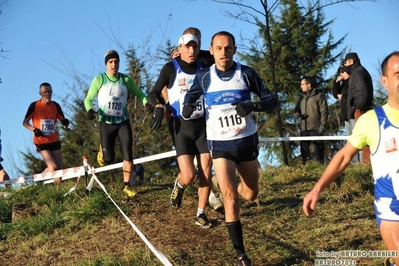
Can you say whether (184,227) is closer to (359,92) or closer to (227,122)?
(227,122)

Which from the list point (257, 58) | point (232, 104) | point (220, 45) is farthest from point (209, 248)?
point (257, 58)

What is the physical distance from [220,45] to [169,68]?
1.51 m

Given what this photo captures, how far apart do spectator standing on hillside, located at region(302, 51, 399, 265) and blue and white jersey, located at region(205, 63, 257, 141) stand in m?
1.87

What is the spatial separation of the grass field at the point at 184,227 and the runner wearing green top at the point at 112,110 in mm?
589

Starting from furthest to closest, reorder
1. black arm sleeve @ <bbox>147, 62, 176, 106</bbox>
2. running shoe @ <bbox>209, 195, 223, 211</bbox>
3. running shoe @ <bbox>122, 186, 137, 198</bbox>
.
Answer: running shoe @ <bbox>122, 186, 137, 198</bbox>
running shoe @ <bbox>209, 195, 223, 211</bbox>
black arm sleeve @ <bbox>147, 62, 176, 106</bbox>

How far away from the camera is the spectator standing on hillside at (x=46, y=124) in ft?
35.9

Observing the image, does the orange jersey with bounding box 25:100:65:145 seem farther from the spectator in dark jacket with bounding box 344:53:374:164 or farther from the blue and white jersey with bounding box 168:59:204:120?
the spectator in dark jacket with bounding box 344:53:374:164

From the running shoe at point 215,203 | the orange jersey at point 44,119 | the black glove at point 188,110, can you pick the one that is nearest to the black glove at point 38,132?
the orange jersey at point 44,119

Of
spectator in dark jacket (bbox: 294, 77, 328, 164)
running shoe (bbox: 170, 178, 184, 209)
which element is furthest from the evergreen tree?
running shoe (bbox: 170, 178, 184, 209)

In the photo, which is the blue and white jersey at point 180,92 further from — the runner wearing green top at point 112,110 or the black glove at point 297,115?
the black glove at point 297,115

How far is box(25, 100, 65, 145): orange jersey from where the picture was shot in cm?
1095

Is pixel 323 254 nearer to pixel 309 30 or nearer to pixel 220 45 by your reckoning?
pixel 220 45

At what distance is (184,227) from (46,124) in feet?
16.9

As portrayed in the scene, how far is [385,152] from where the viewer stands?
371 cm
